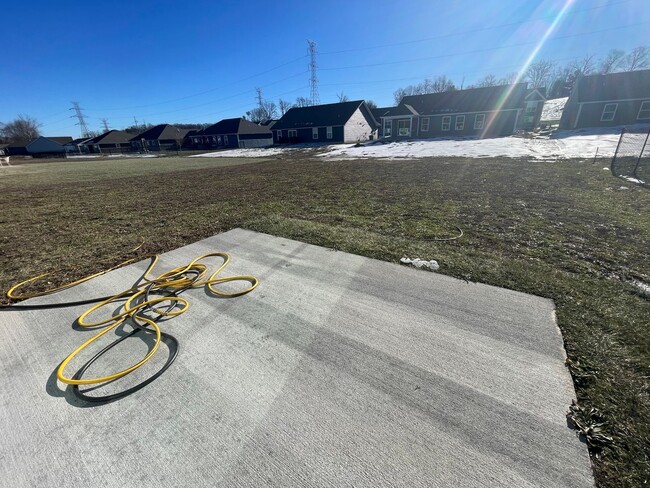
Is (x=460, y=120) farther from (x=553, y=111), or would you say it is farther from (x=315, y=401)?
(x=315, y=401)

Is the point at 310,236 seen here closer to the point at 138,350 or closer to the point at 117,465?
the point at 138,350

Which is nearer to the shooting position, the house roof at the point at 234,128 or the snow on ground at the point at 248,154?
the snow on ground at the point at 248,154

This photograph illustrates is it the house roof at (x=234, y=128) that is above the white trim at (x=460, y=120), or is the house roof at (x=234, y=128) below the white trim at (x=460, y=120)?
above

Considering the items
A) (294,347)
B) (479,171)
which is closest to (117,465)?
(294,347)

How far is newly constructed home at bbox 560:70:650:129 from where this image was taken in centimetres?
2480

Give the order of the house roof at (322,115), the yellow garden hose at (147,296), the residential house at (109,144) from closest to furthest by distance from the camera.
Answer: the yellow garden hose at (147,296) < the house roof at (322,115) < the residential house at (109,144)

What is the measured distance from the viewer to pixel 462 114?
28.8 meters

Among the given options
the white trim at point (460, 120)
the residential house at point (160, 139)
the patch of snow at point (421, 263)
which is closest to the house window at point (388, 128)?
the white trim at point (460, 120)

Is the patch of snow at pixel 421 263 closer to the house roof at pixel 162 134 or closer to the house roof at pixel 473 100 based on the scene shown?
the house roof at pixel 473 100

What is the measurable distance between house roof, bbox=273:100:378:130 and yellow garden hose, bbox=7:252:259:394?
3486cm

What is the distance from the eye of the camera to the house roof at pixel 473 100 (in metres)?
27.0

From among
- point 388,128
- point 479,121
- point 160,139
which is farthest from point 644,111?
point 160,139

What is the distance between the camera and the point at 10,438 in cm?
160

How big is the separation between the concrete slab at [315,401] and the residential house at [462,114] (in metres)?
31.6
